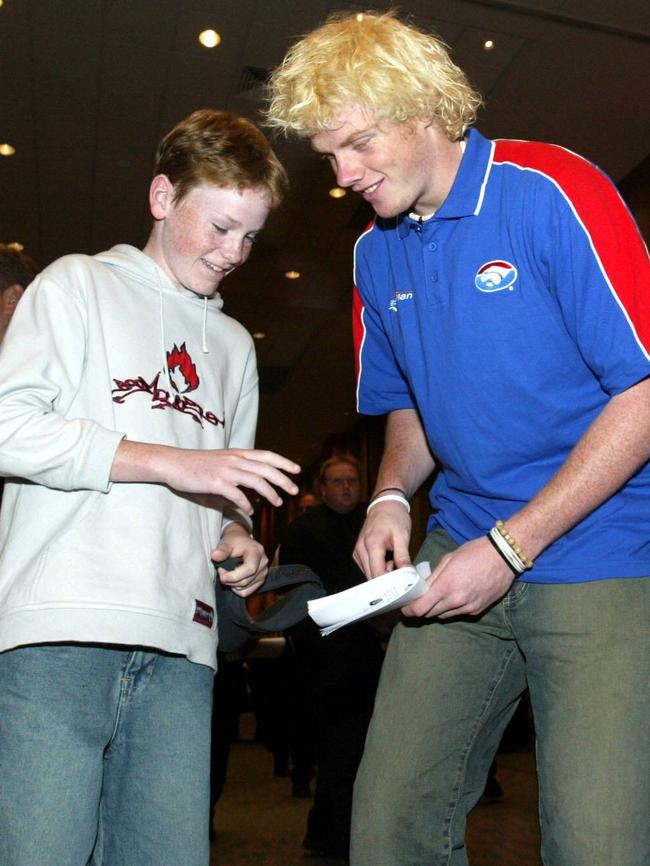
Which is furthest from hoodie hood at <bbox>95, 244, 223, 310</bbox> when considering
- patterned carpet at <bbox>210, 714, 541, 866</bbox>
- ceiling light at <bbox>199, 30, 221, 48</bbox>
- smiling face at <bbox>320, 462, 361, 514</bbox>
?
ceiling light at <bbox>199, 30, 221, 48</bbox>

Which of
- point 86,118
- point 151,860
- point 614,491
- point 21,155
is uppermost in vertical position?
point 614,491

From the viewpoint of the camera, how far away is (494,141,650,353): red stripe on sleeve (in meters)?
1.40

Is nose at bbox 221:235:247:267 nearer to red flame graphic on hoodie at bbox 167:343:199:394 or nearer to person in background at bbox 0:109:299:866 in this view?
person in background at bbox 0:109:299:866

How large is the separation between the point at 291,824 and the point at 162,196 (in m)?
3.73

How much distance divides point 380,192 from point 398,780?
1.04 metres

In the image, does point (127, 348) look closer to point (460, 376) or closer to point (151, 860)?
point (460, 376)

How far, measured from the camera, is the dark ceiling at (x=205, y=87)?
5684 mm

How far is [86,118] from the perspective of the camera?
6.85 meters

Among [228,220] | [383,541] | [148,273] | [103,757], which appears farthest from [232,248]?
[103,757]

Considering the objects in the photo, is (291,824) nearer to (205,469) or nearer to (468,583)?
(468,583)

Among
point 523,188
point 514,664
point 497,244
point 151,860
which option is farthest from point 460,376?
point 151,860

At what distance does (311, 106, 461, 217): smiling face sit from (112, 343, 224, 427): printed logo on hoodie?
44 centimetres

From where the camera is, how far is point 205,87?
6562mm

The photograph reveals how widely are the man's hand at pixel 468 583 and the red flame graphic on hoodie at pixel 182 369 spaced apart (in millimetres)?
567
